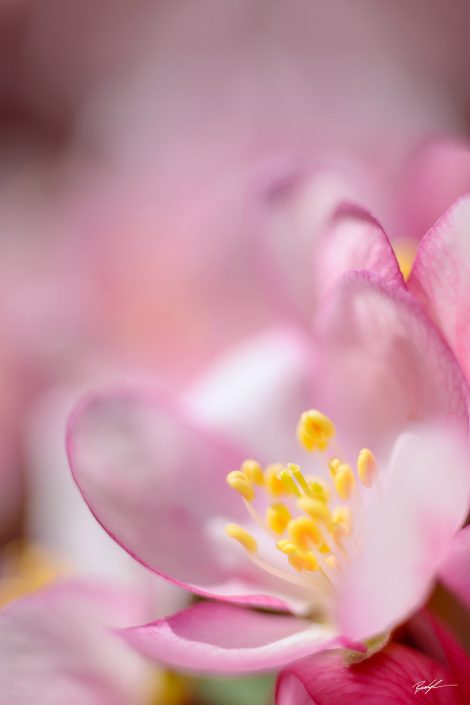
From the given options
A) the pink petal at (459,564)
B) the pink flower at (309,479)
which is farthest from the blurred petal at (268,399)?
the pink petal at (459,564)

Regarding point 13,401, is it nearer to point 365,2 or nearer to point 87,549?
point 87,549

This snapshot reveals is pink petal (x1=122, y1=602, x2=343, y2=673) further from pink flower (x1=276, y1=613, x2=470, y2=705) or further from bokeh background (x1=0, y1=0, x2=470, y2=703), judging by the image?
bokeh background (x1=0, y1=0, x2=470, y2=703)

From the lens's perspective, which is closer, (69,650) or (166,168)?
(69,650)

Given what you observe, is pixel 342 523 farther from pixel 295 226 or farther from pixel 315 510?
pixel 295 226

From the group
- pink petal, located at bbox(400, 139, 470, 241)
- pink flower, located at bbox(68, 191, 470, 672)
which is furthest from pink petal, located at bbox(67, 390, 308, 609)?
pink petal, located at bbox(400, 139, 470, 241)

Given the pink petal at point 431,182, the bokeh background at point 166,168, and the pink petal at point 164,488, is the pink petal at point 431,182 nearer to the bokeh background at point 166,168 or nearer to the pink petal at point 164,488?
the bokeh background at point 166,168

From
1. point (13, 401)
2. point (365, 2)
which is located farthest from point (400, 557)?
point (365, 2)

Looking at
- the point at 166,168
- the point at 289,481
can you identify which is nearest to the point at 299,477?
the point at 289,481
